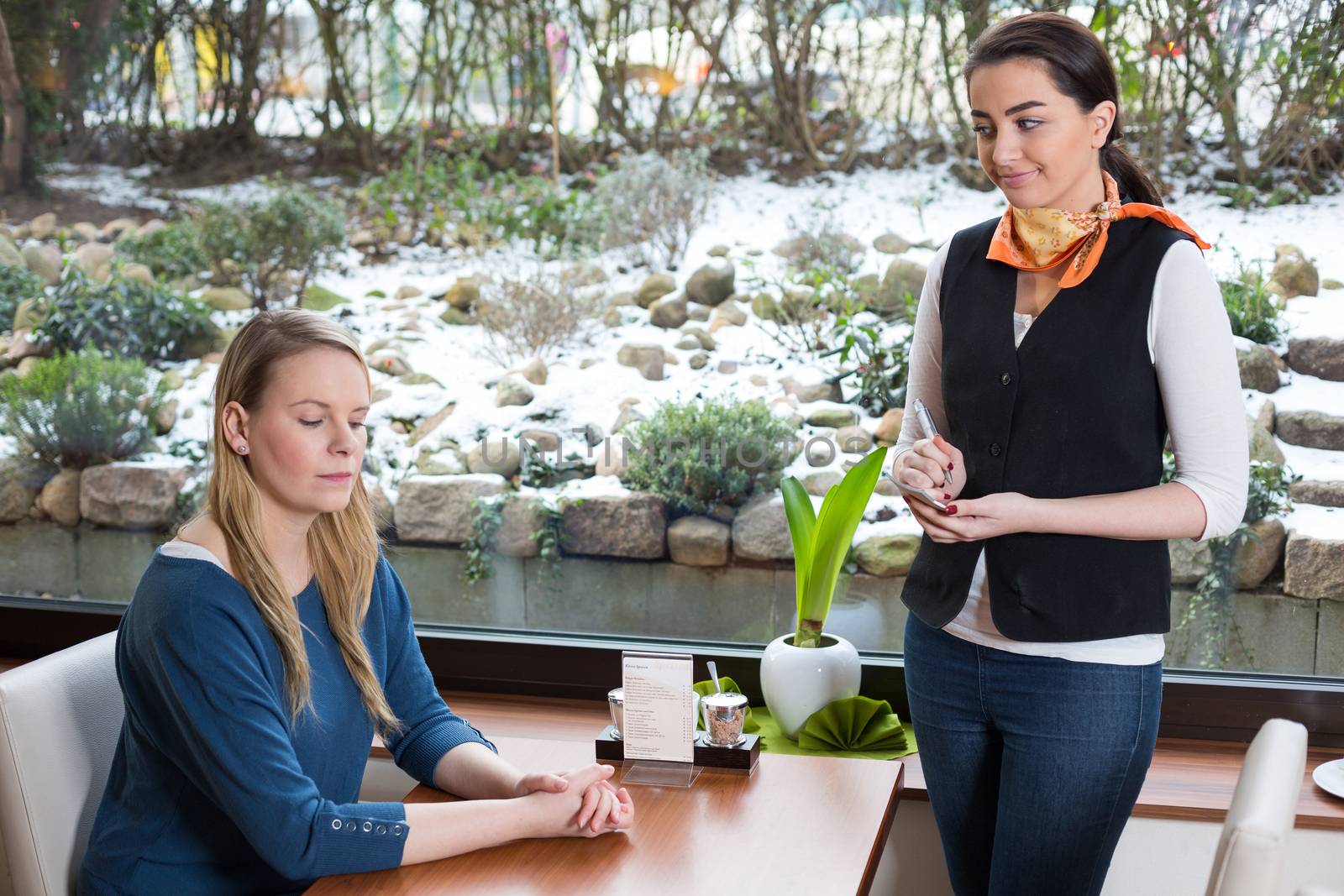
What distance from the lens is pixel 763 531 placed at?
8.57 feet

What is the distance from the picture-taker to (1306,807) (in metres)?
1.97

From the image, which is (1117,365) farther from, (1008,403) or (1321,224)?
(1321,224)

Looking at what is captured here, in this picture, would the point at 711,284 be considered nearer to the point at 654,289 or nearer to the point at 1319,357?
the point at 654,289

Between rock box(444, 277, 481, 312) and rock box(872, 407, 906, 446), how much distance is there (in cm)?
103

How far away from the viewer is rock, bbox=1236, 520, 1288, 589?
233 cm

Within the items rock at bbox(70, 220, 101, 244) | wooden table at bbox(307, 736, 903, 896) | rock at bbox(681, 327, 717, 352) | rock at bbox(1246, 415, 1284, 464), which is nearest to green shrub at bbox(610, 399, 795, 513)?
rock at bbox(681, 327, 717, 352)

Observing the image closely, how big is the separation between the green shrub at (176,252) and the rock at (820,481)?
166cm

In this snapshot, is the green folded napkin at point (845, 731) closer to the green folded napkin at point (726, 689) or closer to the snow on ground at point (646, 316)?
the green folded napkin at point (726, 689)

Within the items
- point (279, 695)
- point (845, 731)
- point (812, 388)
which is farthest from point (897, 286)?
point (279, 695)

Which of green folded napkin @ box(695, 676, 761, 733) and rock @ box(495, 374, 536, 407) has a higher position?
rock @ box(495, 374, 536, 407)

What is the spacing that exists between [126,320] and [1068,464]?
254cm

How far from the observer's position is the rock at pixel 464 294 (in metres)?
2.96

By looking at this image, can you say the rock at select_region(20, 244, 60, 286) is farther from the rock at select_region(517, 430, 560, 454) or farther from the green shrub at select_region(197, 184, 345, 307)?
the rock at select_region(517, 430, 560, 454)

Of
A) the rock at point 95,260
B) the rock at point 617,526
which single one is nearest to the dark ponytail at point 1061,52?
the rock at point 617,526
